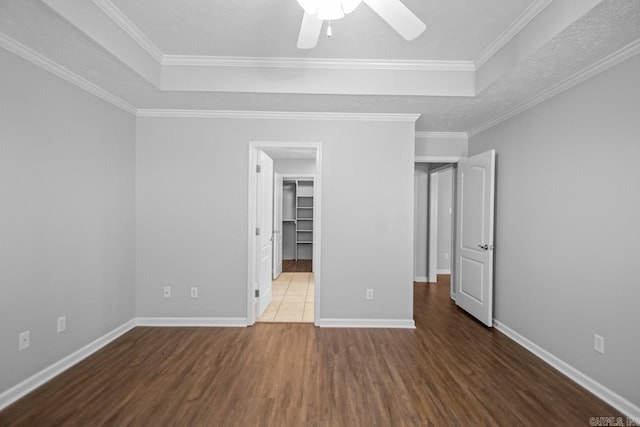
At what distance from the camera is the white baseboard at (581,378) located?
203cm

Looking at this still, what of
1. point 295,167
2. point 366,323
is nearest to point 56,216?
point 366,323

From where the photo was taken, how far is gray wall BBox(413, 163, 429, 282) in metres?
5.73

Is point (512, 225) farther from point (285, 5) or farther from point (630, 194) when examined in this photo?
point (285, 5)

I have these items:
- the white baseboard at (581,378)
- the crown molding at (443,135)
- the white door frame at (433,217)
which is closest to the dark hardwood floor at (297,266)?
the white door frame at (433,217)

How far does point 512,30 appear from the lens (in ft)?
7.53

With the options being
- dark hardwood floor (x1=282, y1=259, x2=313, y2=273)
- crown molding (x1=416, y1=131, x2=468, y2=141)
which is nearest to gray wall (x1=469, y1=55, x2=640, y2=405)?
crown molding (x1=416, y1=131, x2=468, y2=141)

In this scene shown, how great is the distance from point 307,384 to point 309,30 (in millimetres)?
2444

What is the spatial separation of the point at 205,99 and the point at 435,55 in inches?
88.5

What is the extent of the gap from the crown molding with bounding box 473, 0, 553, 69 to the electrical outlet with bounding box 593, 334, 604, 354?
7.67ft

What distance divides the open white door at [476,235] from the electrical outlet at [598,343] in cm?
115

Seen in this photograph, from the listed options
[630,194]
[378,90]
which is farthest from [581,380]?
[378,90]

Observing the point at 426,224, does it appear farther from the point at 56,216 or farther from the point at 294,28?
the point at 56,216

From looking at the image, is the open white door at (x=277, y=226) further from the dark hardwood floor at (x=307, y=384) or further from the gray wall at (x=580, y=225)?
the gray wall at (x=580, y=225)

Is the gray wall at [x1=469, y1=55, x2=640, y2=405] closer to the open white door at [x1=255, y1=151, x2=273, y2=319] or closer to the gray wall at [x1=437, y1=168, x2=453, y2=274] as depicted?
the open white door at [x1=255, y1=151, x2=273, y2=319]
